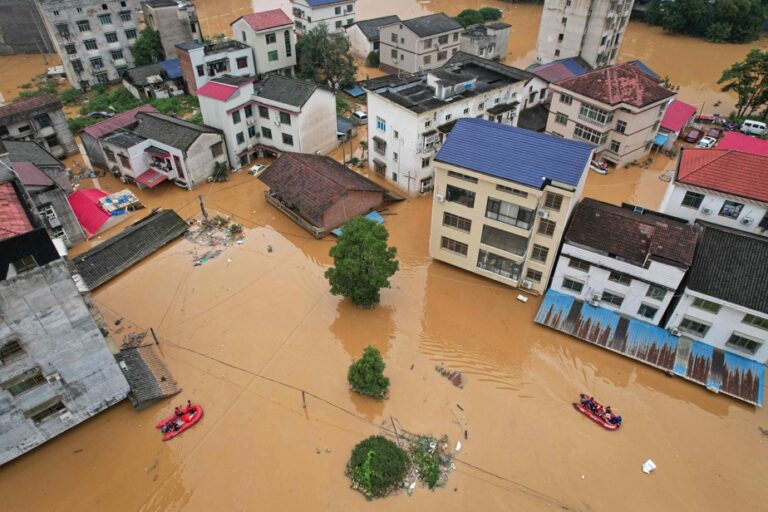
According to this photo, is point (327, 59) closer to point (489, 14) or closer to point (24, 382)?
point (489, 14)

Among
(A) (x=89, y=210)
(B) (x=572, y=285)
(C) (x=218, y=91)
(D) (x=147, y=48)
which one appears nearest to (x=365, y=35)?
(D) (x=147, y=48)

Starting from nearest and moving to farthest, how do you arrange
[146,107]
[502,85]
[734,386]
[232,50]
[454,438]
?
[454,438] → [734,386] → [502,85] → [146,107] → [232,50]

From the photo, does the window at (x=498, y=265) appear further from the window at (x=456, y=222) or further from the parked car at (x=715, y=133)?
the parked car at (x=715, y=133)

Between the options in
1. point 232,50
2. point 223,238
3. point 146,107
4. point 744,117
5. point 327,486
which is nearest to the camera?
point 327,486

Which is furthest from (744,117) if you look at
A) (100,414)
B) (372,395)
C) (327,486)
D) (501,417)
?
(100,414)

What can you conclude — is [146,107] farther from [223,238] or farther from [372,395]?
[372,395]

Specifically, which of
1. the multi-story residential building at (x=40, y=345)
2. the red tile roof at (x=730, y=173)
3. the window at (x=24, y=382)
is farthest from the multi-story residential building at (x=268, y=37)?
the red tile roof at (x=730, y=173)
